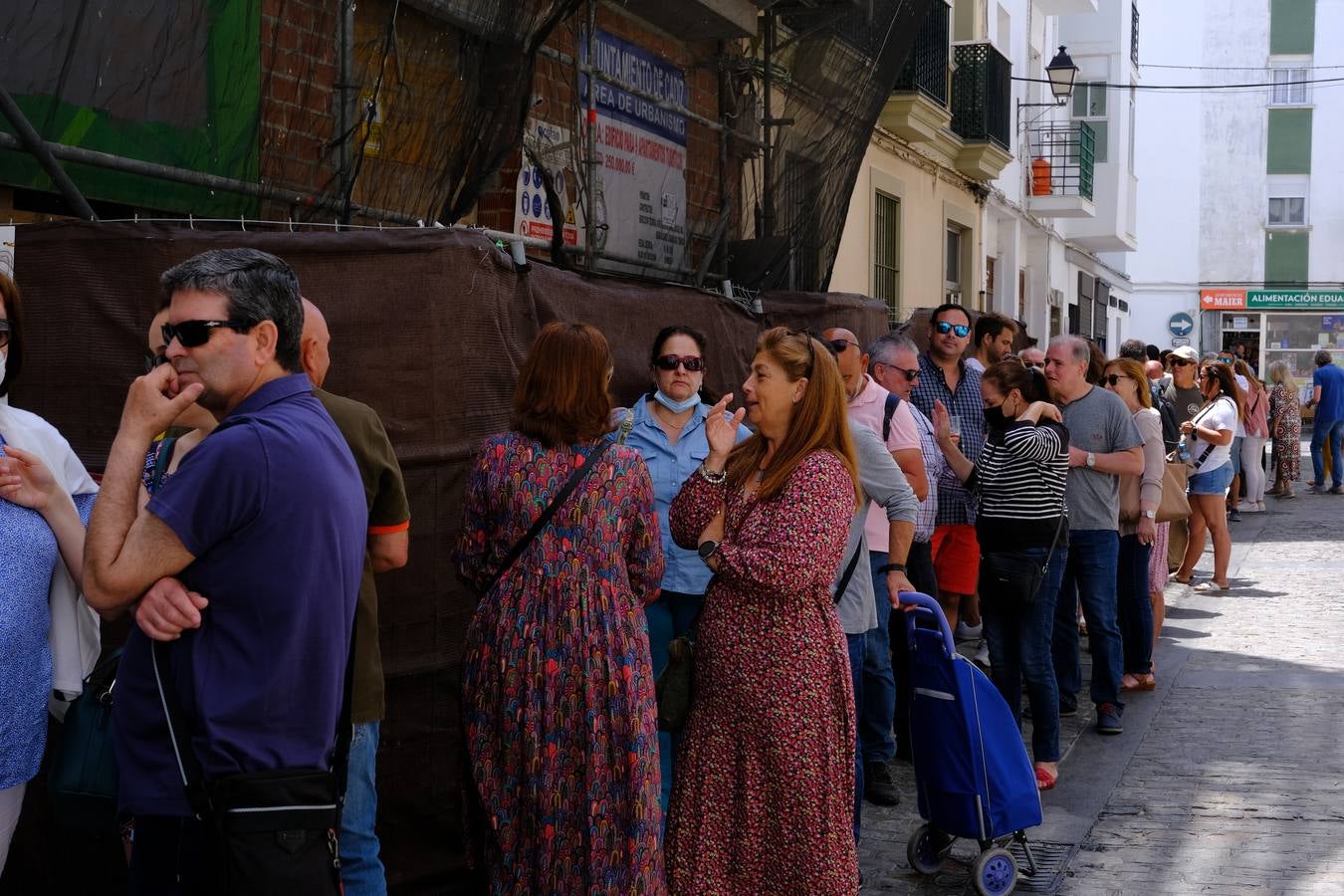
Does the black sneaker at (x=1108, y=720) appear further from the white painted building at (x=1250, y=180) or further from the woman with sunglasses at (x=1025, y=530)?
the white painted building at (x=1250, y=180)

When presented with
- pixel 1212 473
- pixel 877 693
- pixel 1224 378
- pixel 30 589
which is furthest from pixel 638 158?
pixel 1224 378

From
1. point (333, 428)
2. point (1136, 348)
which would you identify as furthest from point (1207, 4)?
point (333, 428)

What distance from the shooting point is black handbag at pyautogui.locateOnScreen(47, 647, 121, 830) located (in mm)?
3197

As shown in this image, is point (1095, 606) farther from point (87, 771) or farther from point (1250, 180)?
point (1250, 180)

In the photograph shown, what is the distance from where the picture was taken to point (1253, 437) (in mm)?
18422

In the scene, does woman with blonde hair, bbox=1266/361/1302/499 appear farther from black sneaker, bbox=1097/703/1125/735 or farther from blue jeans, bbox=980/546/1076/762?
blue jeans, bbox=980/546/1076/762

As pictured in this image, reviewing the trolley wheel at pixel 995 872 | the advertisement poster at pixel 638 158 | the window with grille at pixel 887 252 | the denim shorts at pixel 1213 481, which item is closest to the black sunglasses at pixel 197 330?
the trolley wheel at pixel 995 872

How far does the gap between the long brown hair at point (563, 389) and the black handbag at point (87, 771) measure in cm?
140

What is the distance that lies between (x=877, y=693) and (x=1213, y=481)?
6.99 meters

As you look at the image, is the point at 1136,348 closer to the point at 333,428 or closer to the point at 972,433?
the point at 972,433

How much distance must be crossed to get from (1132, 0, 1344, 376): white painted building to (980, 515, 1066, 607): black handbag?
1555 inches

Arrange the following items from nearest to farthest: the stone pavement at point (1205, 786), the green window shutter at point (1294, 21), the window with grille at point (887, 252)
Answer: the stone pavement at point (1205, 786) → the window with grille at point (887, 252) → the green window shutter at point (1294, 21)

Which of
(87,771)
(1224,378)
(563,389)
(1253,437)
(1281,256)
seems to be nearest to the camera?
(87,771)

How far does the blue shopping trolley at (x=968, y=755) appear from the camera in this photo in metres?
4.98
